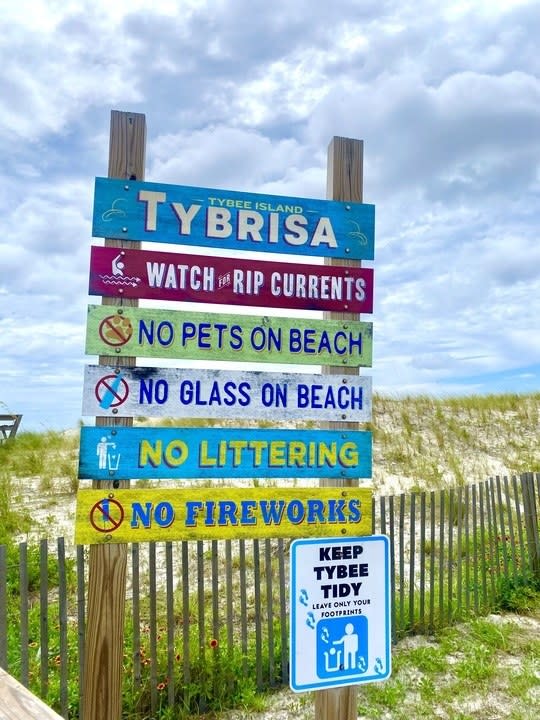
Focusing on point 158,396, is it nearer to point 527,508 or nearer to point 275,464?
point 275,464

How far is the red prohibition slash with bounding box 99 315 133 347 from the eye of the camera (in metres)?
3.66

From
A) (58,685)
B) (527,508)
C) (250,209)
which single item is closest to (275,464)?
(250,209)

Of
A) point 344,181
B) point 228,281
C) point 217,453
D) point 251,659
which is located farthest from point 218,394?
point 251,659

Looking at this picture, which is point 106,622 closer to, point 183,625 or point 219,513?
point 219,513

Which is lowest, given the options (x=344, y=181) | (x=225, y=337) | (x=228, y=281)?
(x=225, y=337)

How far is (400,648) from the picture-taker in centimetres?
575

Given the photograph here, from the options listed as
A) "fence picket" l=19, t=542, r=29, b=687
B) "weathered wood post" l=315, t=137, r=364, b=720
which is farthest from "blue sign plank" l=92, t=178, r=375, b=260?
"fence picket" l=19, t=542, r=29, b=687

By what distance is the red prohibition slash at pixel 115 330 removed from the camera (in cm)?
366

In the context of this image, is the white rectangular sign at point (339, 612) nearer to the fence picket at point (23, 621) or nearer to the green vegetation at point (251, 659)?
the green vegetation at point (251, 659)

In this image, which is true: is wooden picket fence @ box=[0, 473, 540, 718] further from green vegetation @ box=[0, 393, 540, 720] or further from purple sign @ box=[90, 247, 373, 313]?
purple sign @ box=[90, 247, 373, 313]

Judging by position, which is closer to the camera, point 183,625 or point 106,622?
point 106,622

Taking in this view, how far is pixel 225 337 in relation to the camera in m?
3.78

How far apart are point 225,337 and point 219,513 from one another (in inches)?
43.1

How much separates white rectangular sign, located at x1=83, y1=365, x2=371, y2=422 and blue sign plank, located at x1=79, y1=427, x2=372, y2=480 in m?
0.11
